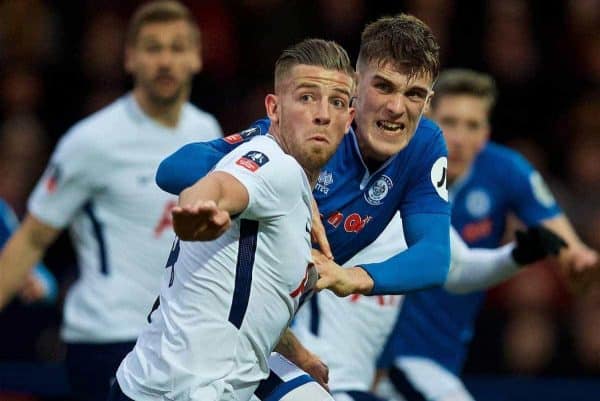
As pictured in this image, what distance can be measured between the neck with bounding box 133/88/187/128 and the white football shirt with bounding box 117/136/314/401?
237 cm

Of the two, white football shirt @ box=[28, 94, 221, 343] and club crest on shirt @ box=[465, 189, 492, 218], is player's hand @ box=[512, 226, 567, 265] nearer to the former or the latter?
club crest on shirt @ box=[465, 189, 492, 218]

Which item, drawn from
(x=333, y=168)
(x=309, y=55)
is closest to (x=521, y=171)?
(x=333, y=168)

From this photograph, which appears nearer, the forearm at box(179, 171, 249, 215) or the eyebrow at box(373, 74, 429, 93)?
the forearm at box(179, 171, 249, 215)

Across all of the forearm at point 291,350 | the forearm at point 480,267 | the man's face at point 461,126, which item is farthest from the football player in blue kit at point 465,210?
the forearm at point 291,350

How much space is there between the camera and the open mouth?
414 cm

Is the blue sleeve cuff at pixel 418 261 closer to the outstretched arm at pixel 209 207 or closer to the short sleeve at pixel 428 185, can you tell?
the short sleeve at pixel 428 185

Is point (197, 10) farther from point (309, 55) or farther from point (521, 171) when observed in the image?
point (309, 55)

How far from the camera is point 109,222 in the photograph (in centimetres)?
572

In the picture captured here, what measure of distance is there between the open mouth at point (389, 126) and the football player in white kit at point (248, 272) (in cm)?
42

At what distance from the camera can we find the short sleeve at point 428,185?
4.17 meters

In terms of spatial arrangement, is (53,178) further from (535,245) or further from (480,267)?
(535,245)

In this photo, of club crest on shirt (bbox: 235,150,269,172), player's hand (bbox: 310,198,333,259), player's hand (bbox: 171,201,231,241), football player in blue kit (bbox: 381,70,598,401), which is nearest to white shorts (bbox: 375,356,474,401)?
football player in blue kit (bbox: 381,70,598,401)

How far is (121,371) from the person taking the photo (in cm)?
376

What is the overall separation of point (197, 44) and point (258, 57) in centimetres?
297
